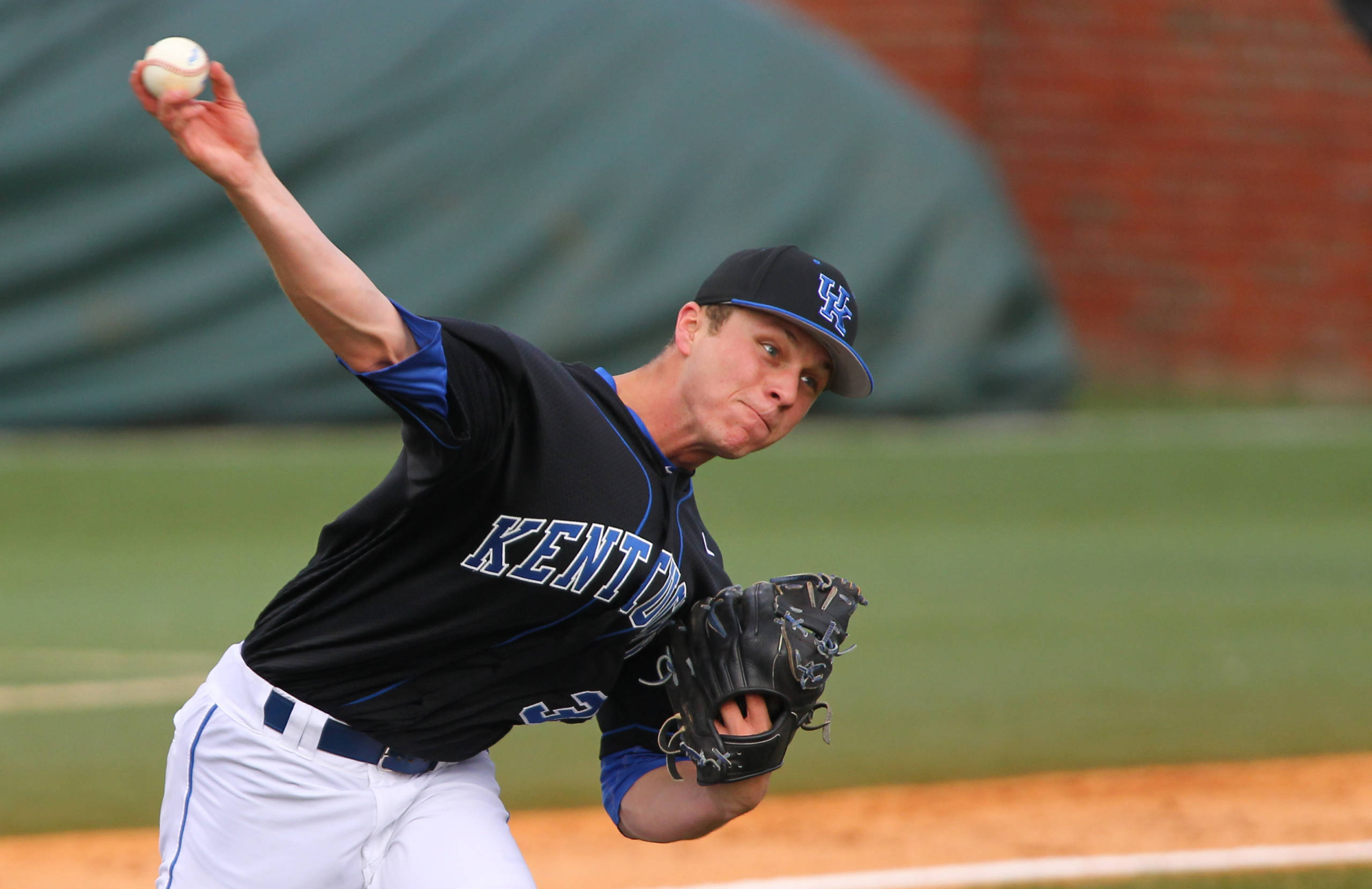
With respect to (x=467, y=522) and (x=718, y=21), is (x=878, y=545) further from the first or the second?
(x=467, y=522)

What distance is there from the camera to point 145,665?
657 centimetres

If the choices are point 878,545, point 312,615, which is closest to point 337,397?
point 878,545

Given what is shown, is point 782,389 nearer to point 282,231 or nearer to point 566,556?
point 566,556

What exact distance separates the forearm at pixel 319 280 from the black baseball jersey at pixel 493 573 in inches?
5.9

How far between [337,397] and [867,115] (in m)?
4.37

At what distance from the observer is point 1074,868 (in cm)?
416

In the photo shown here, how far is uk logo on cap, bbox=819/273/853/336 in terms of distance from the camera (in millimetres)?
2562

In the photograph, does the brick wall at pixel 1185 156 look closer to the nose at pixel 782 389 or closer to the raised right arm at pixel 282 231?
the nose at pixel 782 389

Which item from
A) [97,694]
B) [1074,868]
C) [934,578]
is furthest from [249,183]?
[934,578]

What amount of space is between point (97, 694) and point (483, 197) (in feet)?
17.0

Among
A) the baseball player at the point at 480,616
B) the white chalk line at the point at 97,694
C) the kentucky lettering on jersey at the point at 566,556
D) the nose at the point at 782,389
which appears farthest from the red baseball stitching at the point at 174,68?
the white chalk line at the point at 97,694

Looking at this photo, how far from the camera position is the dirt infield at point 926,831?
14.0ft

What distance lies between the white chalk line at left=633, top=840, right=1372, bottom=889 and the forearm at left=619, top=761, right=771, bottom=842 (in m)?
1.21

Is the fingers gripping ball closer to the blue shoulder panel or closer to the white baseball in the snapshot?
the blue shoulder panel
